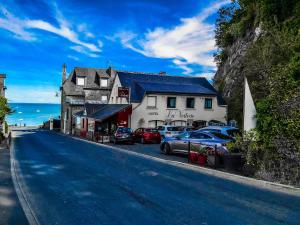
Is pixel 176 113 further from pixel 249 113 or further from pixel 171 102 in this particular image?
pixel 249 113

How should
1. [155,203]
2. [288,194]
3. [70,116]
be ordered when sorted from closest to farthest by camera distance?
[155,203]
[288,194]
[70,116]

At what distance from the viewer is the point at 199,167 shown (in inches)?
658

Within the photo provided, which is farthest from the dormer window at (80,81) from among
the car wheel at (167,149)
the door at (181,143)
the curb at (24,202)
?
the curb at (24,202)

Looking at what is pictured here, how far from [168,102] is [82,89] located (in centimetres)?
2093

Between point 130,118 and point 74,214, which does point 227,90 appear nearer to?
point 130,118

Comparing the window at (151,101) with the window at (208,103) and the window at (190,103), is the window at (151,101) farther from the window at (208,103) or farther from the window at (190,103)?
the window at (208,103)

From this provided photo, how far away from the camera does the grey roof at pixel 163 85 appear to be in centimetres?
4122

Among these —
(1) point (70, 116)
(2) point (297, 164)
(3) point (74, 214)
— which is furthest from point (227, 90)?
(3) point (74, 214)

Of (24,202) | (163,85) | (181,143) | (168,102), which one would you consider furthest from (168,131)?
(24,202)

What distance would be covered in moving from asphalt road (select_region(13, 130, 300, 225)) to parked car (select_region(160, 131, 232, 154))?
2.97 metres

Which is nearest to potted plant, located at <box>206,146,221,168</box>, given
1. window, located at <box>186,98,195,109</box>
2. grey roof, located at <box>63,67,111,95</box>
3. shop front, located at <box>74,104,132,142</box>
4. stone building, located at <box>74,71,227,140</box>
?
shop front, located at <box>74,104,132,142</box>

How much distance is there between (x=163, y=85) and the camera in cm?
4388

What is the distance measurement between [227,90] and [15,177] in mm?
35294

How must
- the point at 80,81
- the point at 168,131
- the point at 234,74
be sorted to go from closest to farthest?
the point at 168,131 → the point at 234,74 → the point at 80,81
